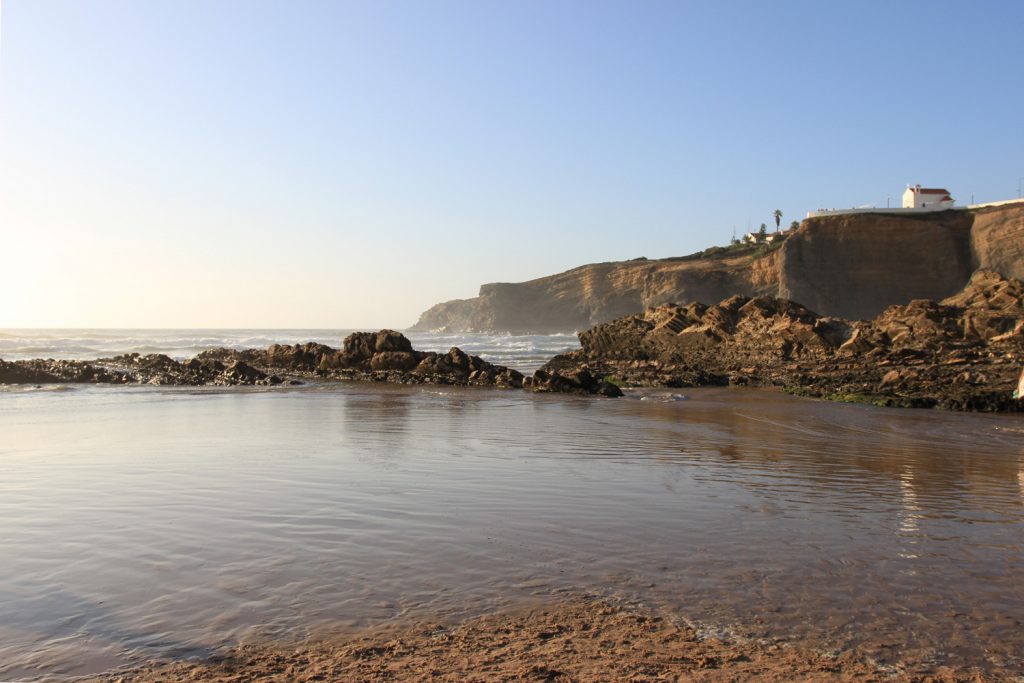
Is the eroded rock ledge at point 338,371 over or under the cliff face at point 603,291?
under

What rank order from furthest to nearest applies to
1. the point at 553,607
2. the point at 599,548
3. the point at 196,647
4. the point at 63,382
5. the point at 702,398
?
the point at 63,382
the point at 702,398
the point at 599,548
the point at 553,607
the point at 196,647

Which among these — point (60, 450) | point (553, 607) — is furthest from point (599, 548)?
point (60, 450)

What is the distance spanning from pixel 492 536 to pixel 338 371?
2378cm

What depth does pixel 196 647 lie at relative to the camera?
12.7ft

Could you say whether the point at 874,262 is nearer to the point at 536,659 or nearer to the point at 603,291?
the point at 603,291

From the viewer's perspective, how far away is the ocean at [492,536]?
4.19 metres

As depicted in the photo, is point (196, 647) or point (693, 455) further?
point (693, 455)

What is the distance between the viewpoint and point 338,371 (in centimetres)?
2892

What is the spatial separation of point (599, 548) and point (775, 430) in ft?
28.9

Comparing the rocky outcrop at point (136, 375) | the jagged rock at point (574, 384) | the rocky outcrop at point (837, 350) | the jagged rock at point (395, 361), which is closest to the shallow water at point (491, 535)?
the rocky outcrop at point (837, 350)

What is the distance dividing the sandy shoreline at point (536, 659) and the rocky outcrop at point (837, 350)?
15.1m

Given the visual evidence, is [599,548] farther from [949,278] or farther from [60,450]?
[949,278]

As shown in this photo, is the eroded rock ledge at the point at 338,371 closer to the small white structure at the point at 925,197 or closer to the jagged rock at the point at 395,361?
the jagged rock at the point at 395,361

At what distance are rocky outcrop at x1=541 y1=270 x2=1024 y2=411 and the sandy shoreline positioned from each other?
15.1 m
